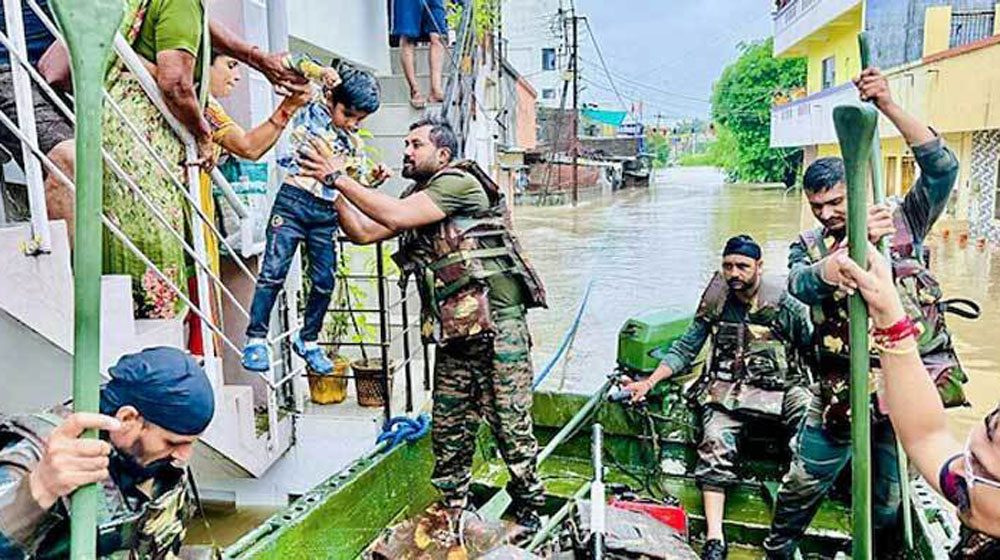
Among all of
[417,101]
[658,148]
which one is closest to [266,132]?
[417,101]

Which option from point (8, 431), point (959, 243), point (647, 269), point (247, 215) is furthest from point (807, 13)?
point (8, 431)

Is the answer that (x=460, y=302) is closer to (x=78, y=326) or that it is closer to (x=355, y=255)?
(x=78, y=326)

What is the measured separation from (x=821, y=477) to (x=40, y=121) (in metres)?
2.82

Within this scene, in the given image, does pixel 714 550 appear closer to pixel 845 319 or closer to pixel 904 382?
pixel 845 319

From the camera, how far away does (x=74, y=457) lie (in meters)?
1.27

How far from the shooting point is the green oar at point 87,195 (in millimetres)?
1229

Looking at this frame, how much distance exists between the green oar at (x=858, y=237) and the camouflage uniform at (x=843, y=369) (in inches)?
33.1

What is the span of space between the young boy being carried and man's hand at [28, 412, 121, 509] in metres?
1.51

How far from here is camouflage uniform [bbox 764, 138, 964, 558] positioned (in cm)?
265

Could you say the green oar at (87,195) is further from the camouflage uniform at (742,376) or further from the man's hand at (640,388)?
the man's hand at (640,388)

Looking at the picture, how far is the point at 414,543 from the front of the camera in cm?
292

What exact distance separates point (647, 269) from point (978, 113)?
5.44 metres

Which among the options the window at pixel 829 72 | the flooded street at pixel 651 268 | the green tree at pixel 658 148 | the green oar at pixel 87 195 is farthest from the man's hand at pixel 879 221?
the green tree at pixel 658 148

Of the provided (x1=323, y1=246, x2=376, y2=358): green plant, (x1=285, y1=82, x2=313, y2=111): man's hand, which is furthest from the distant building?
(x1=285, y1=82, x2=313, y2=111): man's hand
